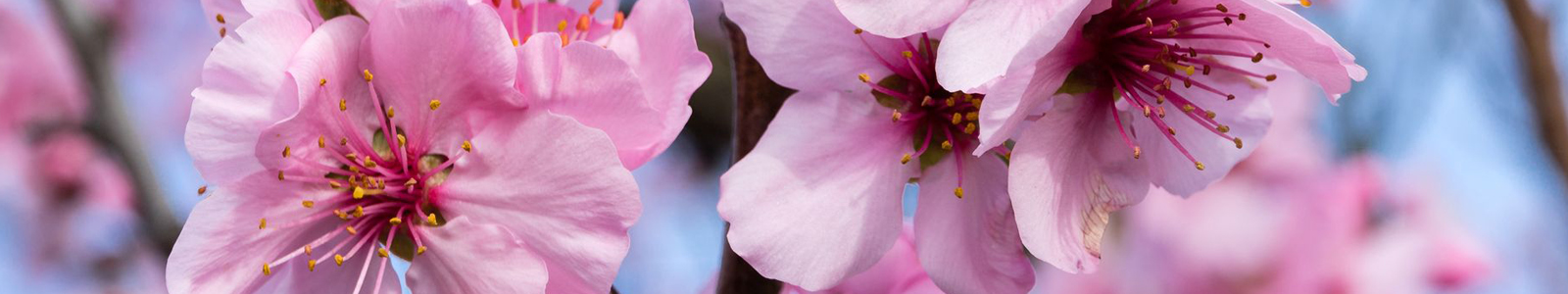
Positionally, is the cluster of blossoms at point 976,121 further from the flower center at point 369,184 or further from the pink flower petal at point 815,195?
the flower center at point 369,184

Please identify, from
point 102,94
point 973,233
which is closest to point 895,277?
point 973,233

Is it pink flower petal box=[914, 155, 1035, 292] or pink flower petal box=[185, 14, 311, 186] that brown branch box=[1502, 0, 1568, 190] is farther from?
pink flower petal box=[185, 14, 311, 186]

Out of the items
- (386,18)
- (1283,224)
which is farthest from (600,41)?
(1283,224)

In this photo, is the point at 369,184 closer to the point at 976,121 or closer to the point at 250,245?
the point at 250,245

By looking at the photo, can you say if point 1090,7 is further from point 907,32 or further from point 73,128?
point 73,128

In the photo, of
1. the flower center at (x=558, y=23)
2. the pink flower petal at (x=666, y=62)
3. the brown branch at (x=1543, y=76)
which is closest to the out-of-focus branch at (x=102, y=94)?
the flower center at (x=558, y=23)

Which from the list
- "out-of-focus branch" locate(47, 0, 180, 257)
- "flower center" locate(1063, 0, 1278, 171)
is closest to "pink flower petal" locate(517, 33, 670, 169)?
"flower center" locate(1063, 0, 1278, 171)

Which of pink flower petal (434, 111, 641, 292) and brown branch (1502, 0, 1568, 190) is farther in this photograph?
brown branch (1502, 0, 1568, 190)
